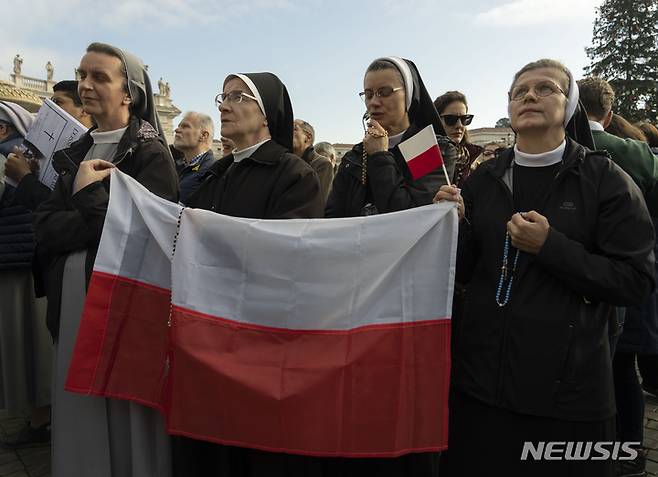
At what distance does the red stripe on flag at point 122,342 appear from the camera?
2574 mm

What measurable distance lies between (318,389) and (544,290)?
104 cm

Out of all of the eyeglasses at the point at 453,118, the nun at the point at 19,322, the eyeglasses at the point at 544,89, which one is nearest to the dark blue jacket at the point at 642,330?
the eyeglasses at the point at 544,89

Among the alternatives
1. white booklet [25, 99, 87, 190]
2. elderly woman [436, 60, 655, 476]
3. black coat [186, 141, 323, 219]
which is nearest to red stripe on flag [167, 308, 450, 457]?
elderly woman [436, 60, 655, 476]

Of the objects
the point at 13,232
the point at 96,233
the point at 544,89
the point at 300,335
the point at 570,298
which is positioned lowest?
the point at 300,335

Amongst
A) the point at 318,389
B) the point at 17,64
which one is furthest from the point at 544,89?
the point at 17,64

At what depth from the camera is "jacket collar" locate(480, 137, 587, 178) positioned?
2232 mm

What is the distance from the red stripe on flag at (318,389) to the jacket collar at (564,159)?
75cm

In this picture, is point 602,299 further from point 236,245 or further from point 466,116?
point 466,116

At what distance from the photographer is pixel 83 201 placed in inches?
105

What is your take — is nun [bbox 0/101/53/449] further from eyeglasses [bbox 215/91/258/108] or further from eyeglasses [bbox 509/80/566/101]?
eyeglasses [bbox 509/80/566/101]

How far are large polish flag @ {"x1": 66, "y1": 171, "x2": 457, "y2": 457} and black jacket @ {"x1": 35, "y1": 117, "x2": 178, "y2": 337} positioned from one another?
0.96 feet

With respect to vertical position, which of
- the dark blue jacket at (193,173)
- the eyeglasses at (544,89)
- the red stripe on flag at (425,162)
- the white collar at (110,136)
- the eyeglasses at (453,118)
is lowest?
the dark blue jacket at (193,173)

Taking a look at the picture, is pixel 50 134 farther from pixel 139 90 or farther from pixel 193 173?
pixel 193 173

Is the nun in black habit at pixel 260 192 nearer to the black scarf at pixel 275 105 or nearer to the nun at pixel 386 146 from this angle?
the black scarf at pixel 275 105
